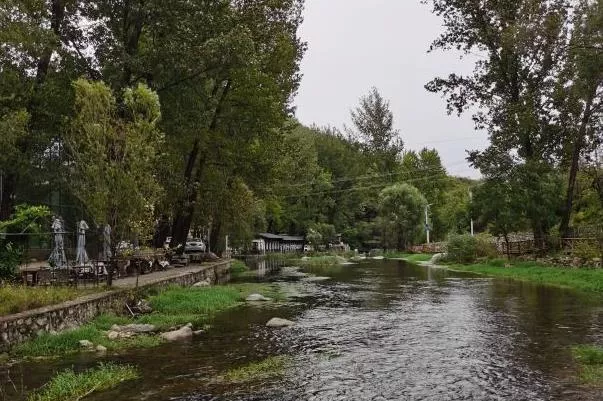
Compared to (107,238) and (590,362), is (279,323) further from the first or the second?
(590,362)

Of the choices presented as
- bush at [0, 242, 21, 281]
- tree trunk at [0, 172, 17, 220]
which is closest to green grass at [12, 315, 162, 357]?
bush at [0, 242, 21, 281]

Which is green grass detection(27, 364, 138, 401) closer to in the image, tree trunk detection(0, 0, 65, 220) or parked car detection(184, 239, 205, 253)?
tree trunk detection(0, 0, 65, 220)

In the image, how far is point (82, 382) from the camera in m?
10.4

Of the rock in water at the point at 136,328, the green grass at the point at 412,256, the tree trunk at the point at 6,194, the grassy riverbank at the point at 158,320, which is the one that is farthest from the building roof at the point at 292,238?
the rock in water at the point at 136,328

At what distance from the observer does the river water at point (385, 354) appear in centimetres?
1002

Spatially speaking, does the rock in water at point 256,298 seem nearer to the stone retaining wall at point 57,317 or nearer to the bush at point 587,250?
Answer: the stone retaining wall at point 57,317

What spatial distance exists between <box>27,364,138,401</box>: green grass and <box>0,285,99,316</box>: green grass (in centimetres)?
376

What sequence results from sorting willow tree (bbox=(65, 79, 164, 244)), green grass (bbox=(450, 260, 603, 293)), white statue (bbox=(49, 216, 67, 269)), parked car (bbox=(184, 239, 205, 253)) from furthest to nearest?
1. parked car (bbox=(184, 239, 205, 253))
2. green grass (bbox=(450, 260, 603, 293))
3. white statue (bbox=(49, 216, 67, 269))
4. willow tree (bbox=(65, 79, 164, 244))

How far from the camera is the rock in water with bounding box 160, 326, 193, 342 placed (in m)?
15.2

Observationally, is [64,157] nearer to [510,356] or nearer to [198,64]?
[198,64]

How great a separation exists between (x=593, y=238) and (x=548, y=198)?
5.79 metres

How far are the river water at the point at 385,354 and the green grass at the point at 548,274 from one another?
400cm

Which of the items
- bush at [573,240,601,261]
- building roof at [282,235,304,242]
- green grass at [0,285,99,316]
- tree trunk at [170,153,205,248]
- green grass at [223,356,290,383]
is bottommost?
green grass at [223,356,290,383]

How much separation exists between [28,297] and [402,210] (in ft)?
214
